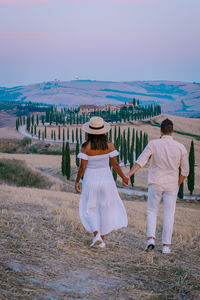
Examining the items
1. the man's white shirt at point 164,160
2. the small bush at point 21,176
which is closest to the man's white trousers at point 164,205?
the man's white shirt at point 164,160

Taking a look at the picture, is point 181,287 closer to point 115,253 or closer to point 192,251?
point 115,253

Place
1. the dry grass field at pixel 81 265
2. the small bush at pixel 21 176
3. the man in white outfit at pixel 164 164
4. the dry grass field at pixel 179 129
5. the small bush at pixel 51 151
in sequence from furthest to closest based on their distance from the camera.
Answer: the small bush at pixel 51 151
the dry grass field at pixel 179 129
the small bush at pixel 21 176
the man in white outfit at pixel 164 164
the dry grass field at pixel 81 265

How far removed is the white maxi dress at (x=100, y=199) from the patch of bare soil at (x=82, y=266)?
436 mm

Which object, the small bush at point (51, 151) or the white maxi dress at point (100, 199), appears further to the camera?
the small bush at point (51, 151)

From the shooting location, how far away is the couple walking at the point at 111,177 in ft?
22.6

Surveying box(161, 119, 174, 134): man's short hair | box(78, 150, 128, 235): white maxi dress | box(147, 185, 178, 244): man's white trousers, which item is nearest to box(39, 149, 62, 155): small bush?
box(78, 150, 128, 235): white maxi dress

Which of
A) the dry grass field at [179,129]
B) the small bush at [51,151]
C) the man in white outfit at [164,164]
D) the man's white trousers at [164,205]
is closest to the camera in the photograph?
the man in white outfit at [164,164]

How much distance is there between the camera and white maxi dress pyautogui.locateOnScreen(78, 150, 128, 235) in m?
7.03

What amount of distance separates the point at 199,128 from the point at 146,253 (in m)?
141

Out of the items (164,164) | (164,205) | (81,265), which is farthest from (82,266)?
(164,164)

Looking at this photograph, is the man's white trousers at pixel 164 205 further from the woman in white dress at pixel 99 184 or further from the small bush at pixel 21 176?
the small bush at pixel 21 176

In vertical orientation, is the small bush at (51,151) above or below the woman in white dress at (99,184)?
below

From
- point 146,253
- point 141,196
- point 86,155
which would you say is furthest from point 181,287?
point 141,196

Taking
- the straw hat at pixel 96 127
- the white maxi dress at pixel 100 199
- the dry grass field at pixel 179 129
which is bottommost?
the dry grass field at pixel 179 129
